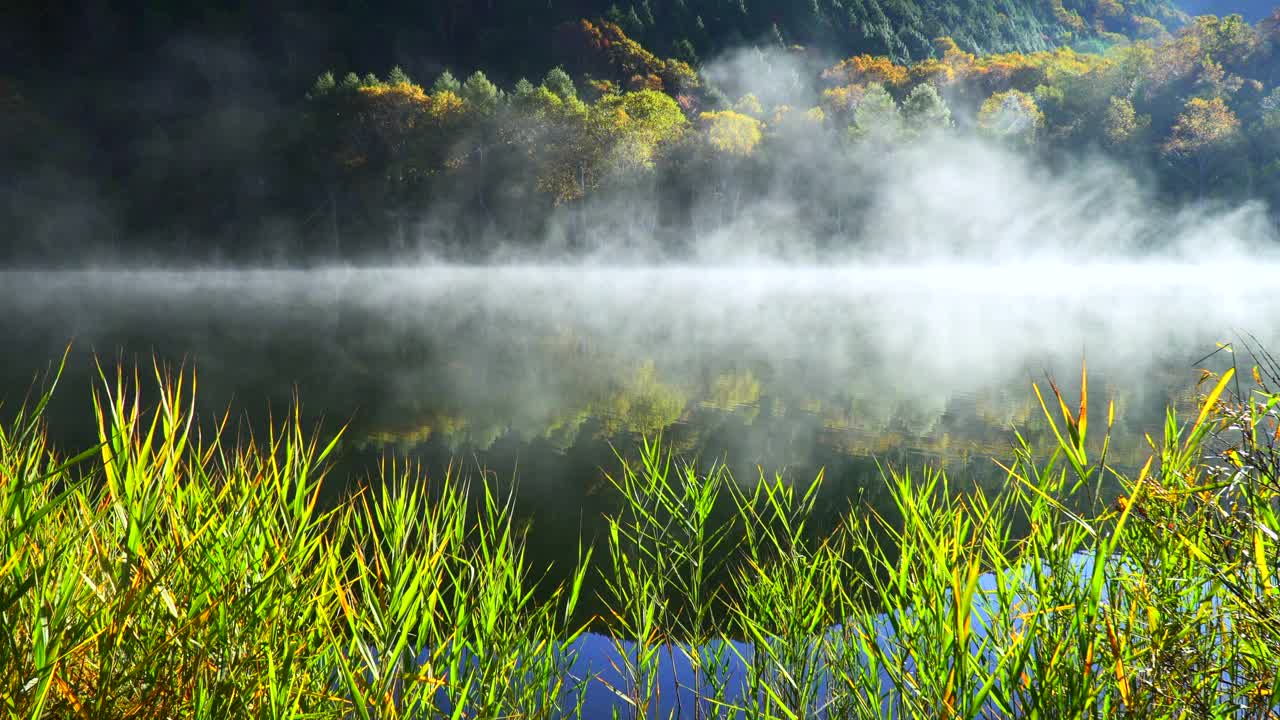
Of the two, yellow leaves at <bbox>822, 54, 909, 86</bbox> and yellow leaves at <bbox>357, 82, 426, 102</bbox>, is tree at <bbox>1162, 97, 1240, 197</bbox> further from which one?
yellow leaves at <bbox>357, 82, 426, 102</bbox>

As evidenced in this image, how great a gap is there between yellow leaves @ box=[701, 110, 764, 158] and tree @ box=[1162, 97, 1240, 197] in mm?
25131

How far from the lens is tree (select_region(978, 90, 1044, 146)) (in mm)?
52812

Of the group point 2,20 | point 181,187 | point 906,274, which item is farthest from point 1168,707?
point 2,20

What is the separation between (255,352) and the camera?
12.2 m

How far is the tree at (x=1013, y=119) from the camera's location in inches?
2079

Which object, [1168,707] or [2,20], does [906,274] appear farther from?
[2,20]

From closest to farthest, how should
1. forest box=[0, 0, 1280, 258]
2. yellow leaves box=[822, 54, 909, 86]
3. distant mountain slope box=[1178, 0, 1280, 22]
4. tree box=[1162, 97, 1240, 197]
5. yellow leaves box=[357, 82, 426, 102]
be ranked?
forest box=[0, 0, 1280, 258] → yellow leaves box=[357, 82, 426, 102] → tree box=[1162, 97, 1240, 197] → yellow leaves box=[822, 54, 909, 86] → distant mountain slope box=[1178, 0, 1280, 22]

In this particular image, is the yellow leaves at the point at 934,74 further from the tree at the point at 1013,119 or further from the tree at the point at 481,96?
the tree at the point at 481,96

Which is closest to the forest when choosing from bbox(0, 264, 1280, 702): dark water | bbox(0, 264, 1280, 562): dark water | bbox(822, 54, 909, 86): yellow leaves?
bbox(822, 54, 909, 86): yellow leaves

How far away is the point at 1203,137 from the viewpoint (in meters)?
50.0

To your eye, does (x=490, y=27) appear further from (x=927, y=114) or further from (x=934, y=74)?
(x=927, y=114)

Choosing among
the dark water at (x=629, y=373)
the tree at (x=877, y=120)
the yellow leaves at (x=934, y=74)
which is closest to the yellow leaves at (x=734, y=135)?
the tree at (x=877, y=120)

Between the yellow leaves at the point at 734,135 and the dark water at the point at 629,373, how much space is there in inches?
1037

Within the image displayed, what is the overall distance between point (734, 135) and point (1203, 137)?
90.6ft
